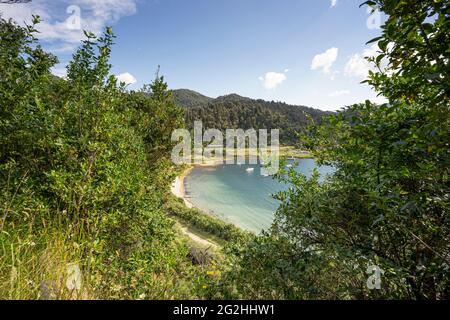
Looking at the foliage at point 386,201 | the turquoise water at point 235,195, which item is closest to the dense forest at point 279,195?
the foliage at point 386,201

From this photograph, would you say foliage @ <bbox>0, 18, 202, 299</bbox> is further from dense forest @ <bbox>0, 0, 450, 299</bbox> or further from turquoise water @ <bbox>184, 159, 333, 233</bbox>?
turquoise water @ <bbox>184, 159, 333, 233</bbox>

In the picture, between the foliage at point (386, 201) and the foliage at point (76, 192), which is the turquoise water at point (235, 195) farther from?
the foliage at point (76, 192)

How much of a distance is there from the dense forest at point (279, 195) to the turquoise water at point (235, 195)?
20.1m

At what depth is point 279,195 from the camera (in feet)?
19.5

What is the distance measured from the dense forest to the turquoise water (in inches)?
791

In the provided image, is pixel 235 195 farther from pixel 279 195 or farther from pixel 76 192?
pixel 76 192

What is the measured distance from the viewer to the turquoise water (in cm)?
3541

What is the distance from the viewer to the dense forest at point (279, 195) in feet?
6.51

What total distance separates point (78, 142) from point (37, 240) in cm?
178

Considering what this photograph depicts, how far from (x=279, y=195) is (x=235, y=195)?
4379 centimetres

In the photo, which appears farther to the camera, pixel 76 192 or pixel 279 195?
pixel 279 195

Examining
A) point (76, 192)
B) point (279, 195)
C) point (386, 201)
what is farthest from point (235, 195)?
point (386, 201)
